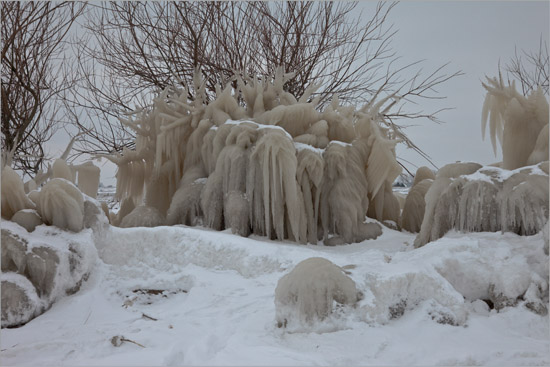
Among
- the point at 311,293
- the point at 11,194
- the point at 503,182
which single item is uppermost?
the point at 503,182

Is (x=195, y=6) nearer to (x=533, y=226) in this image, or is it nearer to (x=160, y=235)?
(x=160, y=235)

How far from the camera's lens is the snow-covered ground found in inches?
122

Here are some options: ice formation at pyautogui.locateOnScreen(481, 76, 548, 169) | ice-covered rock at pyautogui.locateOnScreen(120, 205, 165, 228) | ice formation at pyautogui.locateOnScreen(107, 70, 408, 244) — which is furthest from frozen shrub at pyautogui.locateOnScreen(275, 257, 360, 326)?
ice-covered rock at pyautogui.locateOnScreen(120, 205, 165, 228)

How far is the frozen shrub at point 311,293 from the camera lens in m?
3.51

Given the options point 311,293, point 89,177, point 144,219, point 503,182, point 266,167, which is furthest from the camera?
point 89,177

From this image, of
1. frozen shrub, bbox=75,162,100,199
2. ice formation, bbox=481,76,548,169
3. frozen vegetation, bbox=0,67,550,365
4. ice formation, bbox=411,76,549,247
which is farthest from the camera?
frozen shrub, bbox=75,162,100,199

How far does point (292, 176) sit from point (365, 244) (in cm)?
161

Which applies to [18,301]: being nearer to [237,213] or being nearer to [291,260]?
[291,260]

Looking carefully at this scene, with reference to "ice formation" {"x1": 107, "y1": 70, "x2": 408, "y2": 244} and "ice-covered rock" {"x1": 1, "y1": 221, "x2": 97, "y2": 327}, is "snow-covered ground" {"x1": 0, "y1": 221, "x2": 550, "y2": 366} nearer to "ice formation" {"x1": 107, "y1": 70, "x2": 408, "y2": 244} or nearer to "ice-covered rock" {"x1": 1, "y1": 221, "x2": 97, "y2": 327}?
"ice-covered rock" {"x1": 1, "y1": 221, "x2": 97, "y2": 327}

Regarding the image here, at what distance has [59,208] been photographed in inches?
181

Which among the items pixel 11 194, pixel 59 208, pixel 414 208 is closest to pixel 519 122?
pixel 414 208

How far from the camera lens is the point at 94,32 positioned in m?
13.1

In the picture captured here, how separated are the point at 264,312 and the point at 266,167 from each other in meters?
3.02

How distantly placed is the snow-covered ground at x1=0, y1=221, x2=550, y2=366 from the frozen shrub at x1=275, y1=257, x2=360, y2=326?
101 mm
